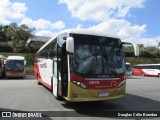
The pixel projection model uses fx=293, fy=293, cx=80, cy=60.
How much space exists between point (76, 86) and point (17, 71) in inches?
992

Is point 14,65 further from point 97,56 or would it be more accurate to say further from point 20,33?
point 20,33

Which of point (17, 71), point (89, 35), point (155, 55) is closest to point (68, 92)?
point (89, 35)

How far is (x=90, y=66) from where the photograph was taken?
11.3 m

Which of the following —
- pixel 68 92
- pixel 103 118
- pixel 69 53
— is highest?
pixel 69 53

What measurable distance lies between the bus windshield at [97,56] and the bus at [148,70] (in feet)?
121

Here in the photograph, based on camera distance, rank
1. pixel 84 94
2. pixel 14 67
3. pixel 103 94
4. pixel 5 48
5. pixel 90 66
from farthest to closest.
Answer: pixel 5 48 → pixel 14 67 → pixel 90 66 → pixel 103 94 → pixel 84 94

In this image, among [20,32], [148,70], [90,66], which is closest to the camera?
[90,66]

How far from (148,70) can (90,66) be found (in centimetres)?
4080

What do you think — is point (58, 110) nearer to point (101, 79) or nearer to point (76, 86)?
point (76, 86)

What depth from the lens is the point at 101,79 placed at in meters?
11.2

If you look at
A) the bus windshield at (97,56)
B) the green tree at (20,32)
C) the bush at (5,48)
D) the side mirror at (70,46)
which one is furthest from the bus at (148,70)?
the side mirror at (70,46)

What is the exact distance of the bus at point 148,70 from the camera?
4772cm

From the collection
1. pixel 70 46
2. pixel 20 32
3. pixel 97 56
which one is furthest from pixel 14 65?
pixel 20 32

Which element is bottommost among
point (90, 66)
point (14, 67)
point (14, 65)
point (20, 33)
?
point (90, 66)
